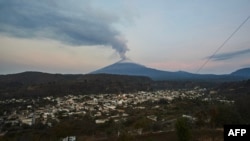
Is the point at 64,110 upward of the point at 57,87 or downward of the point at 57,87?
downward

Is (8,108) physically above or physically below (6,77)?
below

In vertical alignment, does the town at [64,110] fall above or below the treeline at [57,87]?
below

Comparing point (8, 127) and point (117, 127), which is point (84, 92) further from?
point (117, 127)

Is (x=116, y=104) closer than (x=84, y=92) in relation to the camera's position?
Yes

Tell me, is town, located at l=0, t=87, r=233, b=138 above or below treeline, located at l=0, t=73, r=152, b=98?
below

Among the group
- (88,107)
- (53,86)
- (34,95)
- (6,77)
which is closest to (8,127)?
(88,107)

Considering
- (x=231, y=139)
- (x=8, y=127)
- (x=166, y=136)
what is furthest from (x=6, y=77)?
(x=231, y=139)

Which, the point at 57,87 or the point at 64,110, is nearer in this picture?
the point at 64,110

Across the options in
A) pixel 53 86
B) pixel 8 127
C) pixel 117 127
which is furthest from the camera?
pixel 53 86

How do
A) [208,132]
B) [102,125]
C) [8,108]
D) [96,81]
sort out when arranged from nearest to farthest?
1. [208,132]
2. [102,125]
3. [8,108]
4. [96,81]

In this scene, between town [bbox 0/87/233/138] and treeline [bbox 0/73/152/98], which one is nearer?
town [bbox 0/87/233/138]

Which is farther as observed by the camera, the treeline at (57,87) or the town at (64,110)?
the treeline at (57,87)
